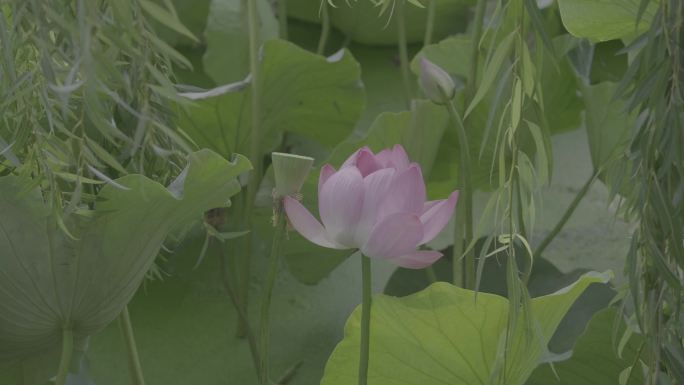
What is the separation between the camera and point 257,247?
4.90ft

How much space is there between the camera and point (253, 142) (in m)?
1.25

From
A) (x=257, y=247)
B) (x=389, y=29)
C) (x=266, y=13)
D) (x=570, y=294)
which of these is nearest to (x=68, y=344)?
(x=570, y=294)

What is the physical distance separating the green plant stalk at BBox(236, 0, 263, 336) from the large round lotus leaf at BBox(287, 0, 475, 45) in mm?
510

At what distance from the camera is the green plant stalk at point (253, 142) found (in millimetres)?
1221

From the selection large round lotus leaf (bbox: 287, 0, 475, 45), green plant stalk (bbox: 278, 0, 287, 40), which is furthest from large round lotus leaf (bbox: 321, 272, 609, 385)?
large round lotus leaf (bbox: 287, 0, 475, 45)

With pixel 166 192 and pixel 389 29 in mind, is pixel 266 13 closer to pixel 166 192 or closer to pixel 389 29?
pixel 389 29

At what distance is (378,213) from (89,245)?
21cm

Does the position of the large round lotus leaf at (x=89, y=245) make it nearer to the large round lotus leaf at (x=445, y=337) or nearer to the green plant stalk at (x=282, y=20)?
the large round lotus leaf at (x=445, y=337)

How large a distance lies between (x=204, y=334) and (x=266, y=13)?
45cm

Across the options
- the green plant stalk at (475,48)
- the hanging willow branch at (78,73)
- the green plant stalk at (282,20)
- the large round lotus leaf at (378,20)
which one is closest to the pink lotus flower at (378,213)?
the hanging willow branch at (78,73)

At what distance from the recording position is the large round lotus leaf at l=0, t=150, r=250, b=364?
83cm

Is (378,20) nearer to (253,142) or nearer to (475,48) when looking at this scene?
(253,142)

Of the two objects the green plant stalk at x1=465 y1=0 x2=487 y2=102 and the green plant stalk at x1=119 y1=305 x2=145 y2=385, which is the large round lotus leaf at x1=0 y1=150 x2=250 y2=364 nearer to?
the green plant stalk at x1=119 y1=305 x2=145 y2=385

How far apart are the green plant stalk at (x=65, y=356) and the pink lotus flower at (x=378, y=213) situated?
19 cm
